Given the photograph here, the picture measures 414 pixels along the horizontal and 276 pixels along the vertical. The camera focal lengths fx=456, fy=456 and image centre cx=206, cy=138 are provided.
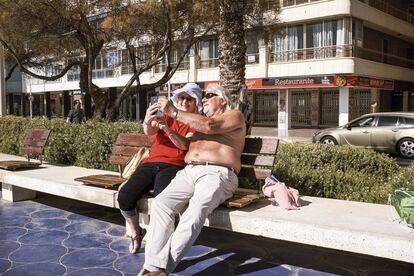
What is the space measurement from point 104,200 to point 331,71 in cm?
2429

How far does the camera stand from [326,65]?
90.1 feet

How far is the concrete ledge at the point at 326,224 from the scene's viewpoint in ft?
11.3

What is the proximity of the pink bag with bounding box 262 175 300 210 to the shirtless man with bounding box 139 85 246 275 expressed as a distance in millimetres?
432

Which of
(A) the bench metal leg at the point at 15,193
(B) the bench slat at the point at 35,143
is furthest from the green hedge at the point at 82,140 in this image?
(A) the bench metal leg at the point at 15,193

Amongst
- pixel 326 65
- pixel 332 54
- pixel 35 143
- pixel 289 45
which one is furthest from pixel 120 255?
pixel 289 45

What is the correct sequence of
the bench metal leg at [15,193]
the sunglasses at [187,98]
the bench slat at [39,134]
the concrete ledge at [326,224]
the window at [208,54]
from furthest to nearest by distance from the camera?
the window at [208,54], the bench slat at [39,134], the bench metal leg at [15,193], the sunglasses at [187,98], the concrete ledge at [326,224]

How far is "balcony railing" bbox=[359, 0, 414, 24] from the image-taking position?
30266mm

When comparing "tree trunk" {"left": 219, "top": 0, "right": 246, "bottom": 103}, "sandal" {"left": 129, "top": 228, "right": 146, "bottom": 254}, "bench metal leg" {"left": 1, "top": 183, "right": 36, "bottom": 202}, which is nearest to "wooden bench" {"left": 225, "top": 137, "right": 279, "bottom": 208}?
"sandal" {"left": 129, "top": 228, "right": 146, "bottom": 254}

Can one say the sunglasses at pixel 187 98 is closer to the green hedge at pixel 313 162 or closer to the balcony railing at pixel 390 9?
the green hedge at pixel 313 162

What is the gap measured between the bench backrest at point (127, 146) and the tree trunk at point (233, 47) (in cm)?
278

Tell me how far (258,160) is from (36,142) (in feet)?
14.4

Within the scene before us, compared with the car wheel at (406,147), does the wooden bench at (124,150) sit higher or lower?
higher

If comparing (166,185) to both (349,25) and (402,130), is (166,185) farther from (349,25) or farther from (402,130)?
(349,25)

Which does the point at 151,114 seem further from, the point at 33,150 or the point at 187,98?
the point at 33,150
